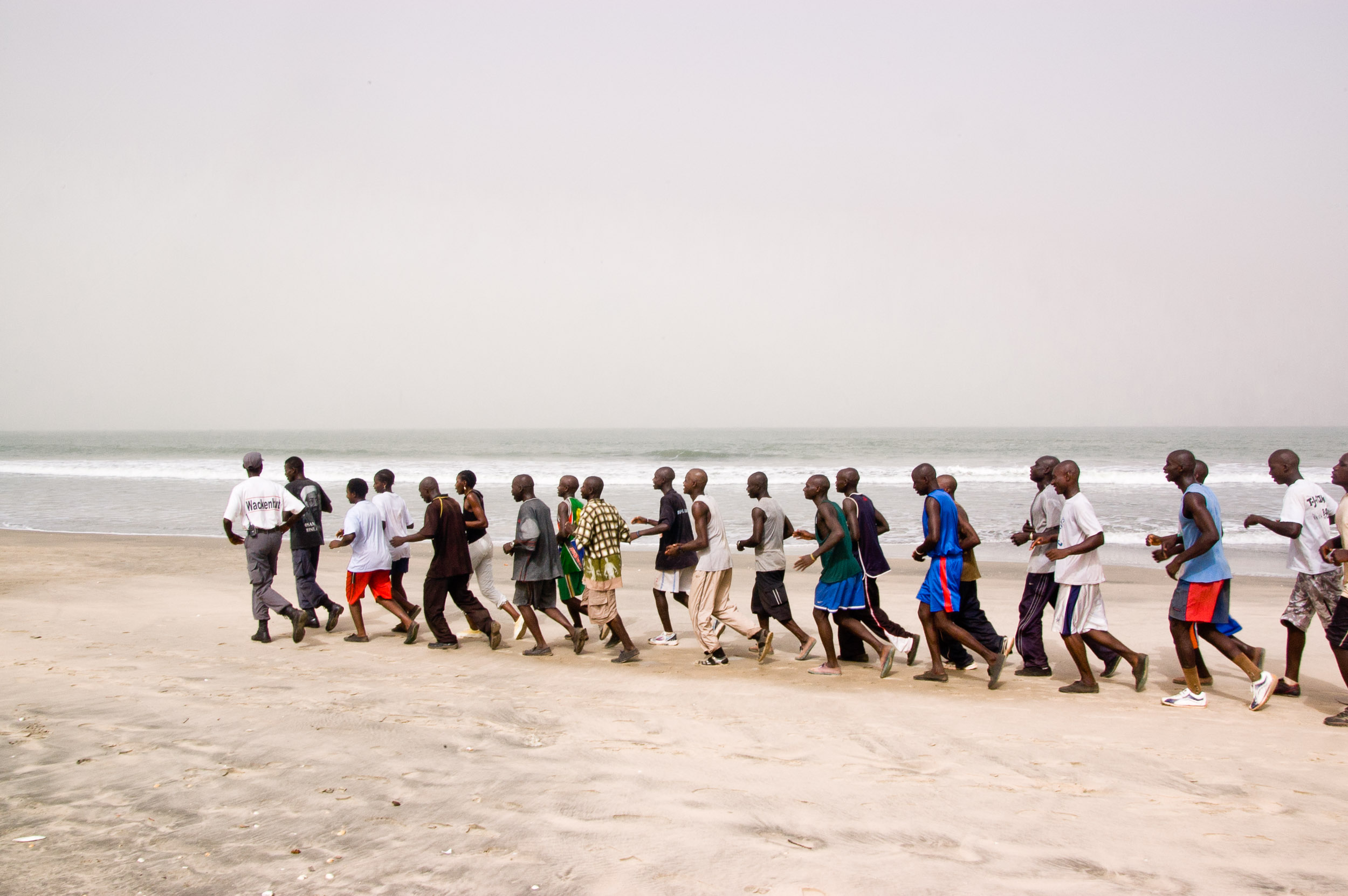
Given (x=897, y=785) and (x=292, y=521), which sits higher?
(x=292, y=521)

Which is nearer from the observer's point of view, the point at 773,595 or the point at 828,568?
the point at 828,568

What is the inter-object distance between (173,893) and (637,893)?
1.83 metres

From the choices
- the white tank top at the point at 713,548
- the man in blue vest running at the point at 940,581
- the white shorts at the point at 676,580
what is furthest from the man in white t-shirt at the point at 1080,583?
the white shorts at the point at 676,580

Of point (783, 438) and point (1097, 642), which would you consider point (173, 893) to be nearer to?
point (1097, 642)

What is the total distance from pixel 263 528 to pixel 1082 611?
7152 mm

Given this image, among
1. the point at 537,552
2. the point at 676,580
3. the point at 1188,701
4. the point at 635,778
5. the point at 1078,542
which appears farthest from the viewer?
the point at 676,580

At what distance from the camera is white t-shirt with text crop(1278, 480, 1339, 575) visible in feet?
19.1

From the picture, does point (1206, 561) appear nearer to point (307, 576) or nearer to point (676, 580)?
point (676, 580)

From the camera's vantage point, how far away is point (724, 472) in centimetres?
4031

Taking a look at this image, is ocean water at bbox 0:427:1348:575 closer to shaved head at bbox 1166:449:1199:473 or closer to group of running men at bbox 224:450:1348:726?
group of running men at bbox 224:450:1348:726

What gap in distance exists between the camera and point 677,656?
775 cm

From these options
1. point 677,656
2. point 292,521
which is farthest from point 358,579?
point 677,656

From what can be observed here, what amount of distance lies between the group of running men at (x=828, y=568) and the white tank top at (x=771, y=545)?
0.06 ft

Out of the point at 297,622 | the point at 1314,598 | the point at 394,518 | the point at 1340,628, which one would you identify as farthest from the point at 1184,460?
the point at 297,622
